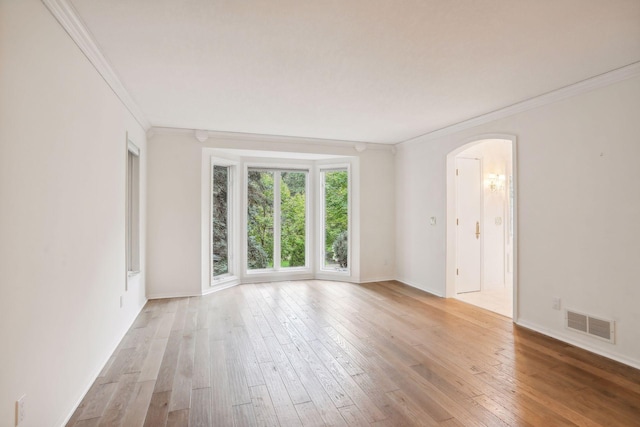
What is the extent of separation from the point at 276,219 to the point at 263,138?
1.59 meters

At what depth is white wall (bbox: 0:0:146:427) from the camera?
1.54 metres

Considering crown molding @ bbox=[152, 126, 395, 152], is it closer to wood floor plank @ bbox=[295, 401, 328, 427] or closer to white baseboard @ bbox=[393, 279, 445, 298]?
white baseboard @ bbox=[393, 279, 445, 298]

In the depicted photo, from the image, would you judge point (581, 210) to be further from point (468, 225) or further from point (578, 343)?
point (468, 225)

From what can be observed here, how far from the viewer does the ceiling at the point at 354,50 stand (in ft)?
6.66

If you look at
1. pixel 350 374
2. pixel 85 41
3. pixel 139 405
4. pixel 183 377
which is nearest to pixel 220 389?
pixel 183 377

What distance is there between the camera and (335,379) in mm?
2623

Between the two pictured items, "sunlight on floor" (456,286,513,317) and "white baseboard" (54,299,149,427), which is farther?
"sunlight on floor" (456,286,513,317)

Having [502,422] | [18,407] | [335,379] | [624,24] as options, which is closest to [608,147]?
[624,24]

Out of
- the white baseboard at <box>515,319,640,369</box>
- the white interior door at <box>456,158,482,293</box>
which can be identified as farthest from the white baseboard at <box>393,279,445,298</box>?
the white baseboard at <box>515,319,640,369</box>

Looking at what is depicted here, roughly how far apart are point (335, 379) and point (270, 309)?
1997 millimetres

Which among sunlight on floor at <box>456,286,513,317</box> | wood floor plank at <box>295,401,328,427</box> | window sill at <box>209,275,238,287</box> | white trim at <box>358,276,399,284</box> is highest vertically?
window sill at <box>209,275,238,287</box>

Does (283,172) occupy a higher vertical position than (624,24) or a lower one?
lower

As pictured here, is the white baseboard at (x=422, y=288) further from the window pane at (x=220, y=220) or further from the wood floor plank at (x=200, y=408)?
the wood floor plank at (x=200, y=408)

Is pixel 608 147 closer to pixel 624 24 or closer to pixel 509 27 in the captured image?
pixel 624 24
